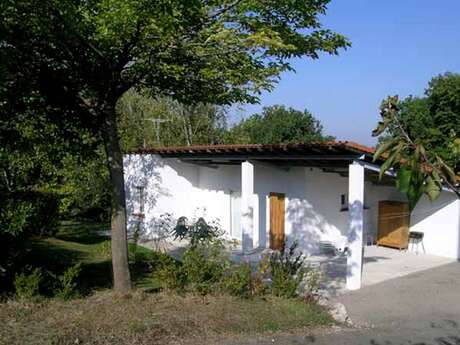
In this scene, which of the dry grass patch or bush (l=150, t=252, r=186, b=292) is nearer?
the dry grass patch

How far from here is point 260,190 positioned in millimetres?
15508

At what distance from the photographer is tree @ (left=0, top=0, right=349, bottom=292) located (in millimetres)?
5676

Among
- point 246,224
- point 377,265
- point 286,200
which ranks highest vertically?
point 286,200

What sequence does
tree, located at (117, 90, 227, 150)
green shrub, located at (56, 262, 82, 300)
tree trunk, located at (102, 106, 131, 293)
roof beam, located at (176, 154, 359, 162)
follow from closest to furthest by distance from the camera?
green shrub, located at (56, 262, 82, 300)
tree trunk, located at (102, 106, 131, 293)
roof beam, located at (176, 154, 359, 162)
tree, located at (117, 90, 227, 150)

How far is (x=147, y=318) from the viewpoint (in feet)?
21.0

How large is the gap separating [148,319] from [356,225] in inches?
227

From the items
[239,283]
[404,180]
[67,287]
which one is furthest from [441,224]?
[404,180]

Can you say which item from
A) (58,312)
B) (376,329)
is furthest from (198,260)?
(376,329)

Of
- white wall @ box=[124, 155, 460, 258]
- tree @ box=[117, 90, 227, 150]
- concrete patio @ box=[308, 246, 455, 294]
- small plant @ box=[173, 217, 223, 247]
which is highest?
tree @ box=[117, 90, 227, 150]

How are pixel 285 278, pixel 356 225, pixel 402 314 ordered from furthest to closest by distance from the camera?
pixel 356 225 < pixel 402 314 < pixel 285 278

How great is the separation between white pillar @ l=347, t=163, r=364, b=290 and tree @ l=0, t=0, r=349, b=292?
392cm

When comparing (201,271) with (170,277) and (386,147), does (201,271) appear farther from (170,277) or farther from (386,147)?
(386,147)

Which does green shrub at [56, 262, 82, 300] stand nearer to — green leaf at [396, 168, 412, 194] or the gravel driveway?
the gravel driveway

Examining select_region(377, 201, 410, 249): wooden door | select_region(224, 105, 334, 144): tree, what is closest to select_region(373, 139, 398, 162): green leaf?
select_region(377, 201, 410, 249): wooden door
